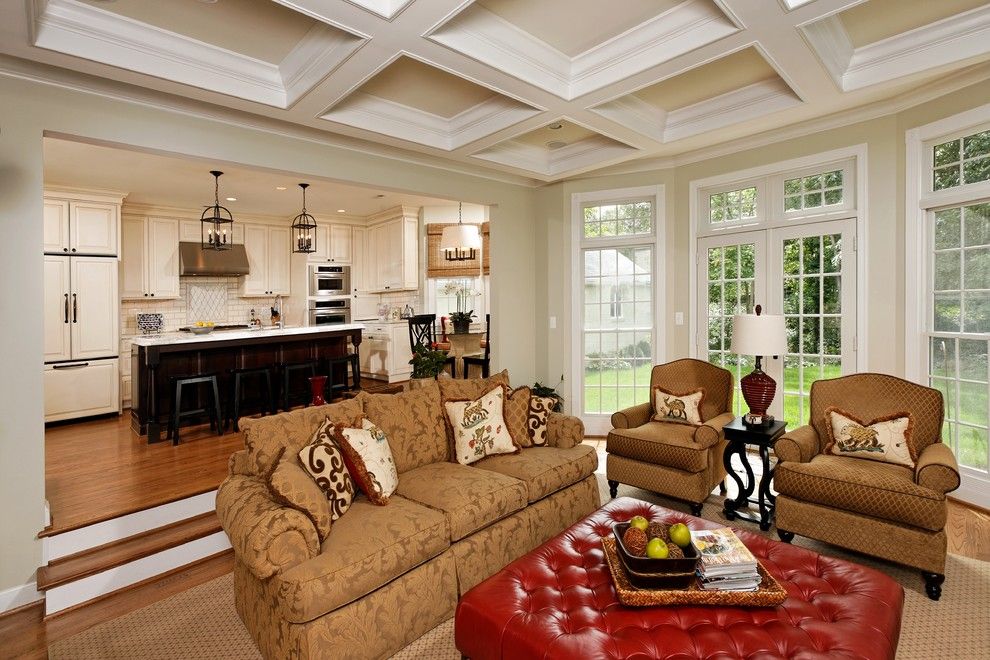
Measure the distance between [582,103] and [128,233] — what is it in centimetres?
638

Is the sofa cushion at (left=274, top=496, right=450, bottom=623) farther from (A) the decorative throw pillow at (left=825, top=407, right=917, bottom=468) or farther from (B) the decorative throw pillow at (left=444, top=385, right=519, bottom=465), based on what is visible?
(A) the decorative throw pillow at (left=825, top=407, right=917, bottom=468)

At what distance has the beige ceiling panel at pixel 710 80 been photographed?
10.7ft

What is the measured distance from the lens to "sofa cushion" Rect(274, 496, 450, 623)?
1889mm

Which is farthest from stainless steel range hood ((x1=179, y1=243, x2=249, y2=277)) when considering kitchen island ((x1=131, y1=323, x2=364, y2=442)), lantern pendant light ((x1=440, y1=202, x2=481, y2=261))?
lantern pendant light ((x1=440, y1=202, x2=481, y2=261))

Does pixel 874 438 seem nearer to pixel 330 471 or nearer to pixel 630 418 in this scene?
pixel 630 418

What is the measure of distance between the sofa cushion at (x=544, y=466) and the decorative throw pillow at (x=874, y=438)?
1.47 metres

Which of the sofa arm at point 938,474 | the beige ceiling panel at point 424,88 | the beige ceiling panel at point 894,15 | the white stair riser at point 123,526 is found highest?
the beige ceiling panel at point 894,15

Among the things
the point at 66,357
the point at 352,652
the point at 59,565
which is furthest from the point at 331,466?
the point at 66,357

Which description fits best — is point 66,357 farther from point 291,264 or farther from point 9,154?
point 9,154

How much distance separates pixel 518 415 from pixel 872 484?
1979mm

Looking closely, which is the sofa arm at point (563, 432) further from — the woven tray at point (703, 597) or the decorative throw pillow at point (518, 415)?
the woven tray at point (703, 597)

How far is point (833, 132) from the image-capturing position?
402cm

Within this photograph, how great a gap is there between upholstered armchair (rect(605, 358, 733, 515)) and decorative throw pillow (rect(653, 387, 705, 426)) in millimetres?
46

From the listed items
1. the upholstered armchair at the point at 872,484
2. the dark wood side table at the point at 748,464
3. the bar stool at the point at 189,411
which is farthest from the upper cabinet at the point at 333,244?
the upholstered armchair at the point at 872,484
